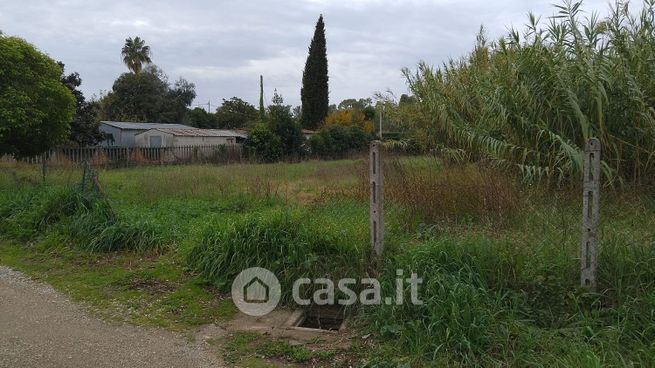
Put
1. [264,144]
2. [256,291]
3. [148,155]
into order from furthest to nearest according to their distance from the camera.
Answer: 1. [264,144]
2. [148,155]
3. [256,291]

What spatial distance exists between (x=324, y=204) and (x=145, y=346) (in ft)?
→ 15.9

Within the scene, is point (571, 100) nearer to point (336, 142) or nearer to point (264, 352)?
point (264, 352)

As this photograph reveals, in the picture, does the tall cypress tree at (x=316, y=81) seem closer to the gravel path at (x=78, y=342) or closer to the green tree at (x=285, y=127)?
the green tree at (x=285, y=127)

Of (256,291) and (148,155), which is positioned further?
(148,155)

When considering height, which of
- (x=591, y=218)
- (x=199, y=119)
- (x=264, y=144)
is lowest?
(x=591, y=218)

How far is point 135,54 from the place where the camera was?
5606 centimetres

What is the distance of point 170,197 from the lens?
1067 centimetres

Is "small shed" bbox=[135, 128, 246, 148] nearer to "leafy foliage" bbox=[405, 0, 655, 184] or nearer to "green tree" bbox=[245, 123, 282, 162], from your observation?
"green tree" bbox=[245, 123, 282, 162]

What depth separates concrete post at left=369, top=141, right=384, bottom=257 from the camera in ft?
15.6

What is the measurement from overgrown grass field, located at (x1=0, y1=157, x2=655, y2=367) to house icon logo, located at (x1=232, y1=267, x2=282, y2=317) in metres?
0.10

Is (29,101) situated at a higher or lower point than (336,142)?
higher

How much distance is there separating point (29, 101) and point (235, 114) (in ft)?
134

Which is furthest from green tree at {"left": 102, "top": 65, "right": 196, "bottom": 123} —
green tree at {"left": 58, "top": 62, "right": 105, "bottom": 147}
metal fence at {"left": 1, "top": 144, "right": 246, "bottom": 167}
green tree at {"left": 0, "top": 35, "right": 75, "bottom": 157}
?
green tree at {"left": 0, "top": 35, "right": 75, "bottom": 157}

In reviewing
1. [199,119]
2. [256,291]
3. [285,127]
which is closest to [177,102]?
[199,119]
